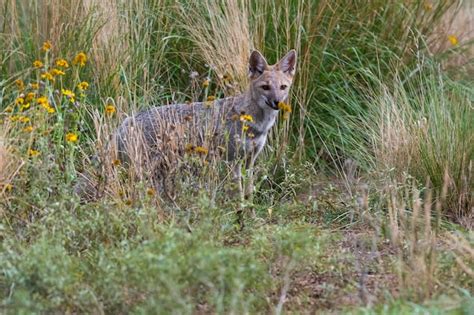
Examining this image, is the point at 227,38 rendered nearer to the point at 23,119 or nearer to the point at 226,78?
the point at 226,78

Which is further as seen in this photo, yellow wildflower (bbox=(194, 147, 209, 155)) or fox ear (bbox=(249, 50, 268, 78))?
fox ear (bbox=(249, 50, 268, 78))

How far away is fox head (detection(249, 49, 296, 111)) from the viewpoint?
743 centimetres

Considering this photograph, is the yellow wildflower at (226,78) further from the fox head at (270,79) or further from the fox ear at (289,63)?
the fox ear at (289,63)

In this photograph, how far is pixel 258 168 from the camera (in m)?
6.59

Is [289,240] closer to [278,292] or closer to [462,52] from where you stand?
[278,292]

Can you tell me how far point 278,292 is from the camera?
5.06 meters

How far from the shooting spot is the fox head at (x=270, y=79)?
743 cm

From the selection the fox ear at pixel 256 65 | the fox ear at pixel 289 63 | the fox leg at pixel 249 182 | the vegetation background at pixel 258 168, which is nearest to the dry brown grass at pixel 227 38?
the vegetation background at pixel 258 168

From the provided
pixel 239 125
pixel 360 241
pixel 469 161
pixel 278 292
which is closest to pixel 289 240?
pixel 278 292

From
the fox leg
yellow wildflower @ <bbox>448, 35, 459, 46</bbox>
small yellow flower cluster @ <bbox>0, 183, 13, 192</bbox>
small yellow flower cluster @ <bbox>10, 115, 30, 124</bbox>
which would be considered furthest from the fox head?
small yellow flower cluster @ <bbox>0, 183, 13, 192</bbox>

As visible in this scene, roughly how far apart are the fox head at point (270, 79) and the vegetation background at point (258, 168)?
1.01 feet

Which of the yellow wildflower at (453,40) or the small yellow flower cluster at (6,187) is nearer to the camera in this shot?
the small yellow flower cluster at (6,187)

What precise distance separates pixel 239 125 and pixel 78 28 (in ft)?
5.20

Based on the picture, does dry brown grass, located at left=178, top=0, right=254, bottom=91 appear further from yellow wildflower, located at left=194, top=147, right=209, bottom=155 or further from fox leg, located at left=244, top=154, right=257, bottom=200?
yellow wildflower, located at left=194, top=147, right=209, bottom=155
